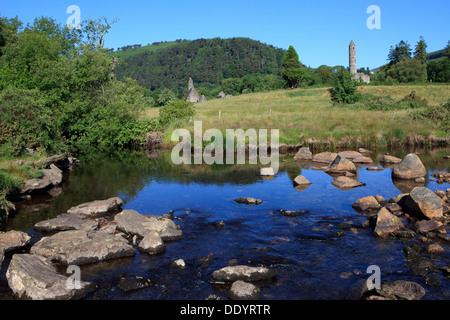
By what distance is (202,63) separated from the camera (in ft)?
589

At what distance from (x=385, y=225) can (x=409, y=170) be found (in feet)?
28.3

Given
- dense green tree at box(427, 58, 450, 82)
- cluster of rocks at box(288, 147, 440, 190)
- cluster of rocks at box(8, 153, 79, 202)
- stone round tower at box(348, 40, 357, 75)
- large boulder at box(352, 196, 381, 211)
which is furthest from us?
stone round tower at box(348, 40, 357, 75)

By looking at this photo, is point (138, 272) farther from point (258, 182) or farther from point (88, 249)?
point (258, 182)

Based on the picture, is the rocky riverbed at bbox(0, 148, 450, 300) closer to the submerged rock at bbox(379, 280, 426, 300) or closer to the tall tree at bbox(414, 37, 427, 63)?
the submerged rock at bbox(379, 280, 426, 300)

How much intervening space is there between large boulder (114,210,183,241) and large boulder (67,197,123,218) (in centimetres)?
185

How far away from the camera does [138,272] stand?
8.42 m

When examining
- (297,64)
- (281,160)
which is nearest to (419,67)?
(297,64)

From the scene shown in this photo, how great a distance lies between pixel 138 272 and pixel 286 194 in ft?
27.7

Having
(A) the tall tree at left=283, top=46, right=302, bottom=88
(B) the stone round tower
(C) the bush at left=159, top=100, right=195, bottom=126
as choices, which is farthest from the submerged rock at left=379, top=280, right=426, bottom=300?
(B) the stone round tower

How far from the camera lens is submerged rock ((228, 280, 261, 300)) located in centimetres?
A: 715

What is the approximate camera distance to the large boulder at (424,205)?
36.9ft

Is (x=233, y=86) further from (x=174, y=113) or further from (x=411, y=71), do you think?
(x=174, y=113)

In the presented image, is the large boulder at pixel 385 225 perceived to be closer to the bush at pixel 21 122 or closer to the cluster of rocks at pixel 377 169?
the cluster of rocks at pixel 377 169

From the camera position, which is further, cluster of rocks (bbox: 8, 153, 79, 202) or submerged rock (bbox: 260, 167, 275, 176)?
submerged rock (bbox: 260, 167, 275, 176)
